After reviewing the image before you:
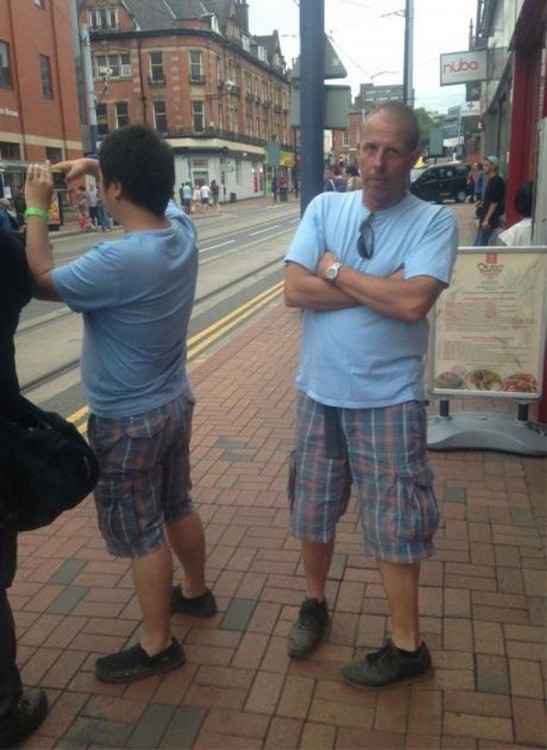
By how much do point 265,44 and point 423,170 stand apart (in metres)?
53.1

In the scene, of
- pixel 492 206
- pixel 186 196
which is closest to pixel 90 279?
pixel 492 206

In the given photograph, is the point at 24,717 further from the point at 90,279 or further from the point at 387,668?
the point at 90,279

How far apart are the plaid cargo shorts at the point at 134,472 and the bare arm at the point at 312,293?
0.56 meters

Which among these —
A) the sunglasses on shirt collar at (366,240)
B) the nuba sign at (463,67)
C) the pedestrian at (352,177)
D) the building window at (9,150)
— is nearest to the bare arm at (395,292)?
the sunglasses on shirt collar at (366,240)

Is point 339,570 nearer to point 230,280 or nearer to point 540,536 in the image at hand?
point 540,536

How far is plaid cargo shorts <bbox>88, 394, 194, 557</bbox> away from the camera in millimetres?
2498

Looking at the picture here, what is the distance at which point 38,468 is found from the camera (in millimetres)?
2223

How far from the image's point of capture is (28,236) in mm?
2305

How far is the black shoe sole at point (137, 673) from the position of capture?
268cm

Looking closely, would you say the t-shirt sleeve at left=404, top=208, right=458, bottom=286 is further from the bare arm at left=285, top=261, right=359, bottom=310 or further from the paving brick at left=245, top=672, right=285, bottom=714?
the paving brick at left=245, top=672, right=285, bottom=714

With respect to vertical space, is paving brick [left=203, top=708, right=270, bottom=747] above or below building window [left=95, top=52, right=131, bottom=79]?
below

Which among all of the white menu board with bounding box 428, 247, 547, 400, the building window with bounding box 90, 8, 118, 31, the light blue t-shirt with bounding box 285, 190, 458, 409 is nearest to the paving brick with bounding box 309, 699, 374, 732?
the light blue t-shirt with bounding box 285, 190, 458, 409

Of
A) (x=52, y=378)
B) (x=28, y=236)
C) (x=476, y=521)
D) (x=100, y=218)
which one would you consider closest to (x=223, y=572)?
(x=476, y=521)

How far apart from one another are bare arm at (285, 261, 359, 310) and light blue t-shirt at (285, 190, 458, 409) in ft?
0.10
